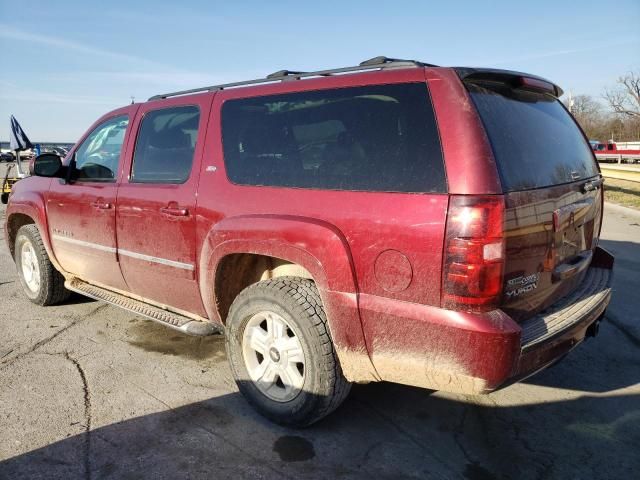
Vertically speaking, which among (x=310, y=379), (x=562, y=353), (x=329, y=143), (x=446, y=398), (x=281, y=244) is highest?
(x=329, y=143)

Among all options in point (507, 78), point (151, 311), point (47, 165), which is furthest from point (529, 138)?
point (47, 165)

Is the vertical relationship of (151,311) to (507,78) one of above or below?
below

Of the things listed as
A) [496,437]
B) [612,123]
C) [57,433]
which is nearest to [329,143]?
[496,437]

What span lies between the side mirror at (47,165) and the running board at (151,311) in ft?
3.33

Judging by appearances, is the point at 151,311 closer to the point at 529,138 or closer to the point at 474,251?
the point at 474,251

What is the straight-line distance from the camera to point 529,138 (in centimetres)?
269

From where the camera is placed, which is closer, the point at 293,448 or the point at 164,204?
the point at 293,448

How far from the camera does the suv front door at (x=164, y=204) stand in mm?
3410

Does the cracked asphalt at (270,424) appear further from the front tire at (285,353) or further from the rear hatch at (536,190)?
the rear hatch at (536,190)

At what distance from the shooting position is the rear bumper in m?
2.23

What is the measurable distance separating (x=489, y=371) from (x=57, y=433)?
7.88ft

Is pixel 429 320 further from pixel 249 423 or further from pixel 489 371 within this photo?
pixel 249 423

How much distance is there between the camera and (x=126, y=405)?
3221 millimetres

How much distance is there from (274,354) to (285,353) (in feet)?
0.31
